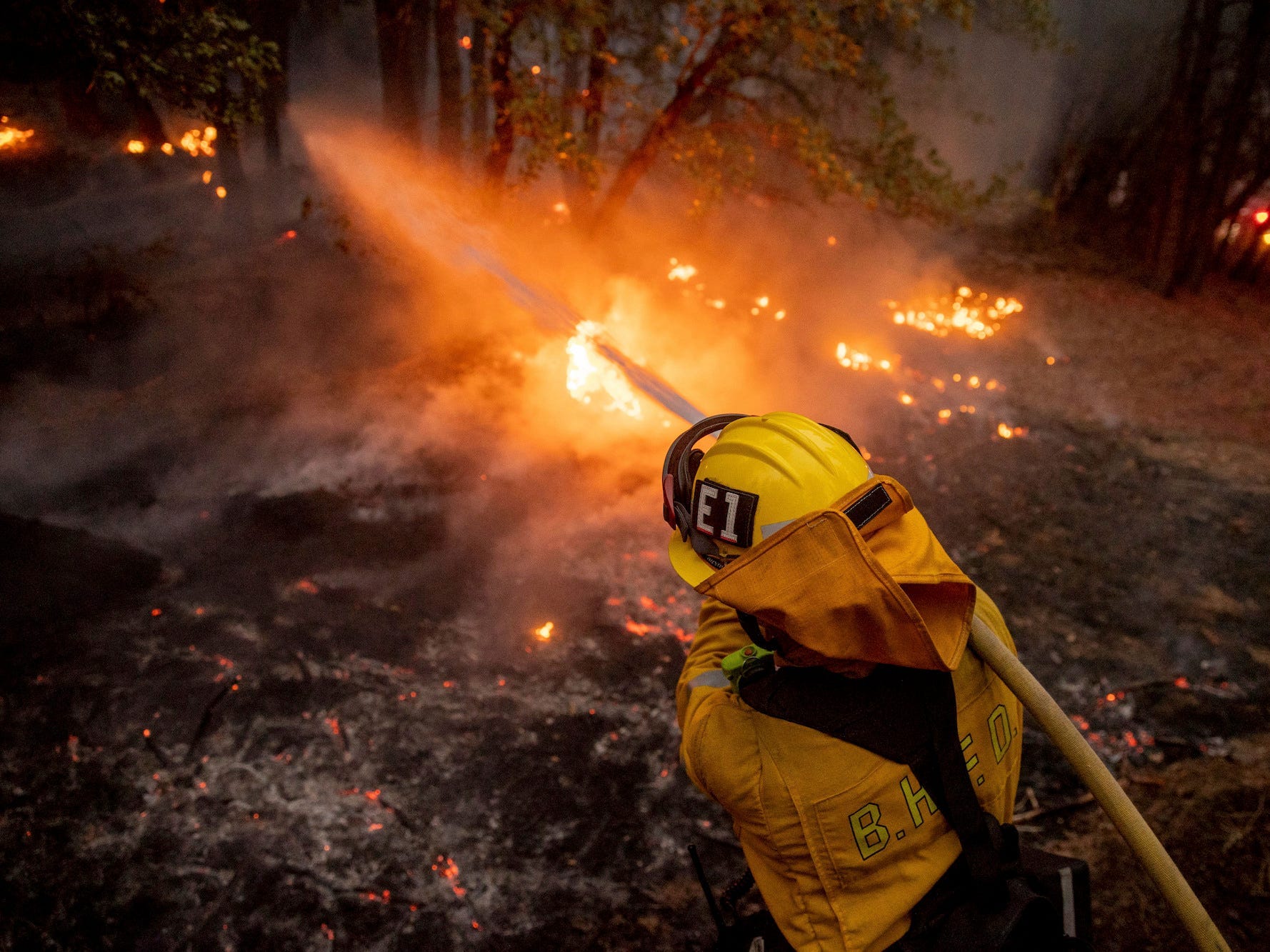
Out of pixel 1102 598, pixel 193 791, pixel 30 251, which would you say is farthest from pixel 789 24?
pixel 30 251

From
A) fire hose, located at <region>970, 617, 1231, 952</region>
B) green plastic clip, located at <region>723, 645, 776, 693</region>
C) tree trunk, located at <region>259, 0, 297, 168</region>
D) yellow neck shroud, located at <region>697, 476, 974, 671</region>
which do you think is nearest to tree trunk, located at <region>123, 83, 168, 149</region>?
tree trunk, located at <region>259, 0, 297, 168</region>

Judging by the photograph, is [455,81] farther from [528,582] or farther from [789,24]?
[528,582]

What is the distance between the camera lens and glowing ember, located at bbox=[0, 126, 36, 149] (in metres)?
8.58

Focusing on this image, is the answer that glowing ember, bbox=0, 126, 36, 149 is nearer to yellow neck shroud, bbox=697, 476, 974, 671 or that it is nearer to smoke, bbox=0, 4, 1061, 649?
smoke, bbox=0, 4, 1061, 649

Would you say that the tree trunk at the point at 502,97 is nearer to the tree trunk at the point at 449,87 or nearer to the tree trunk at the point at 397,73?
the tree trunk at the point at 449,87

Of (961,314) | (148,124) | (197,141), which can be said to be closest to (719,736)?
(961,314)

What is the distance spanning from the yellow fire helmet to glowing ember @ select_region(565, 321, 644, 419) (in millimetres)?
6170

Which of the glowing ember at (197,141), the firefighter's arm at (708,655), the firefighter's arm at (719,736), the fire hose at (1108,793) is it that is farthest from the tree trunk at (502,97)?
the fire hose at (1108,793)

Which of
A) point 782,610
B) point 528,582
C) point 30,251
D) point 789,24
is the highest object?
point 789,24

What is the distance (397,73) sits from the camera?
995cm

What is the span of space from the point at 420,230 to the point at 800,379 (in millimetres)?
5827

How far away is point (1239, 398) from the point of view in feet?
31.8

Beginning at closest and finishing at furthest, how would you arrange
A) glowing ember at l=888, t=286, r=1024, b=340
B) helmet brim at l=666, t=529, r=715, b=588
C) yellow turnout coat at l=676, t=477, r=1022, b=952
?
yellow turnout coat at l=676, t=477, r=1022, b=952 → helmet brim at l=666, t=529, r=715, b=588 → glowing ember at l=888, t=286, r=1024, b=340

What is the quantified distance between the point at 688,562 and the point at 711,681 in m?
0.37
